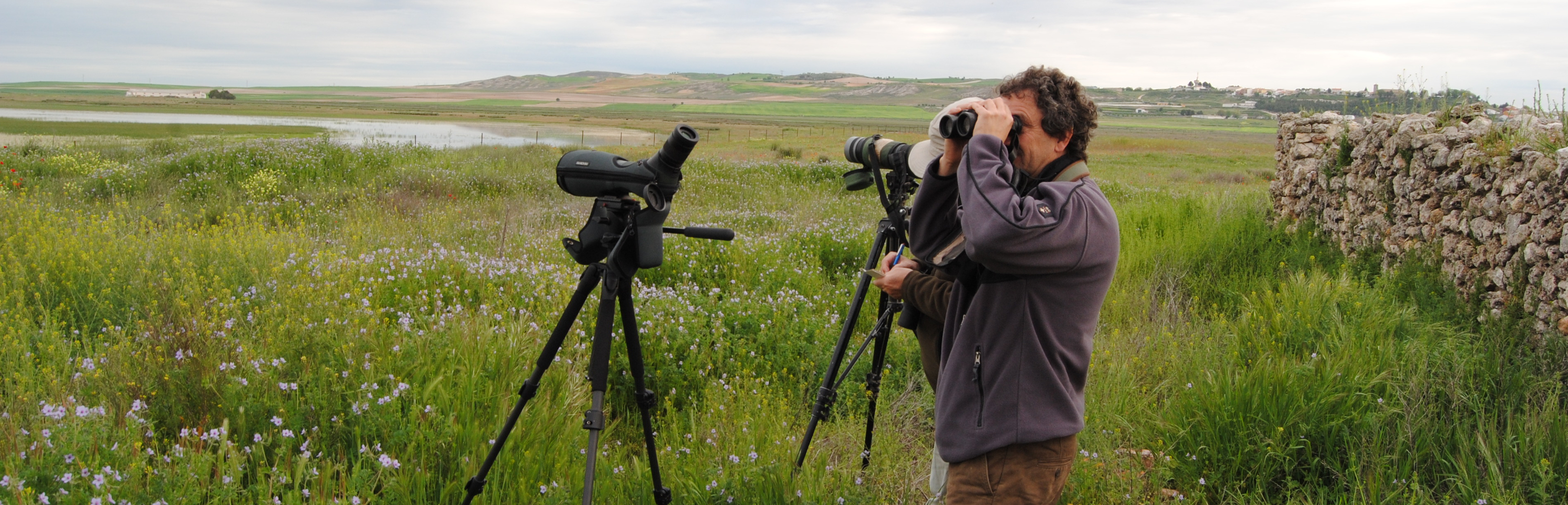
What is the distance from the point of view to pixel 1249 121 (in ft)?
407

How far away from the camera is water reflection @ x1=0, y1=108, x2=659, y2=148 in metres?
42.4

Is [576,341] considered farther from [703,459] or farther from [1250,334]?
[1250,334]

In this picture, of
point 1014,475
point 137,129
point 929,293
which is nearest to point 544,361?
point 929,293

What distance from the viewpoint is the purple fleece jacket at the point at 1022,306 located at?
1.84m

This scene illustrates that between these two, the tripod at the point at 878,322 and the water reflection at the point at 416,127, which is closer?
the tripod at the point at 878,322

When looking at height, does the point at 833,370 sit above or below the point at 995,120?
below

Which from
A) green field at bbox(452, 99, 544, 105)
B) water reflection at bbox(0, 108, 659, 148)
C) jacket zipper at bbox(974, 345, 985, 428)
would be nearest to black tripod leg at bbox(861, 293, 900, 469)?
jacket zipper at bbox(974, 345, 985, 428)

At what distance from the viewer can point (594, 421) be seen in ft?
7.48

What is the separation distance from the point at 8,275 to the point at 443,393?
373cm

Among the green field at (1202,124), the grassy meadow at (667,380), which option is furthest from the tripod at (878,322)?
the green field at (1202,124)

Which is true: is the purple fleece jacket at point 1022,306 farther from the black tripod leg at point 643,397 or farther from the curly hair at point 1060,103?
the black tripod leg at point 643,397

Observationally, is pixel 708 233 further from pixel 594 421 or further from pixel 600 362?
pixel 594 421

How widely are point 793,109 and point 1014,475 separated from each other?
518 feet

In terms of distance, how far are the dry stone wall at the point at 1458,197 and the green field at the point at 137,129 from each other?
3416cm
